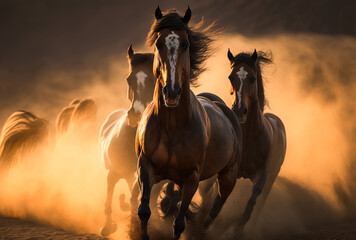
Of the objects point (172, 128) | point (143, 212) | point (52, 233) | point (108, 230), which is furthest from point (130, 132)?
point (143, 212)

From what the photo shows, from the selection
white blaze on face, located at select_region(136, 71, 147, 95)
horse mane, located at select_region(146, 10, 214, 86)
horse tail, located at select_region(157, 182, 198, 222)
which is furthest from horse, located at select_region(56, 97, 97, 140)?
horse mane, located at select_region(146, 10, 214, 86)

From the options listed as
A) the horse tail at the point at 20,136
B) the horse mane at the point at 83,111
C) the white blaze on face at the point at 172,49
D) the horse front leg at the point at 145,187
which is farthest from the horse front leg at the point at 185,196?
the horse tail at the point at 20,136

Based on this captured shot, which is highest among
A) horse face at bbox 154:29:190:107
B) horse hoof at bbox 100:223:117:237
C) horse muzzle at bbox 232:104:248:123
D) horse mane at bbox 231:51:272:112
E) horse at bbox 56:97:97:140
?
horse mane at bbox 231:51:272:112

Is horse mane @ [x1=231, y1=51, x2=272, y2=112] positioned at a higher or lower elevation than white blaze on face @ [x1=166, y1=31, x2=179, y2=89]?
higher

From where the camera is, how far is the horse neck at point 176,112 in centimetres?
334

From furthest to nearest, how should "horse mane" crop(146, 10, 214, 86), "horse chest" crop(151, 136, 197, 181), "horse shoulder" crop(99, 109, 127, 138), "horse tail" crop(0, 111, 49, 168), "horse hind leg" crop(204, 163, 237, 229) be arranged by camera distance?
1. "horse tail" crop(0, 111, 49, 168)
2. "horse shoulder" crop(99, 109, 127, 138)
3. "horse hind leg" crop(204, 163, 237, 229)
4. "horse mane" crop(146, 10, 214, 86)
5. "horse chest" crop(151, 136, 197, 181)

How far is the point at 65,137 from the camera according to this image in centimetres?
827

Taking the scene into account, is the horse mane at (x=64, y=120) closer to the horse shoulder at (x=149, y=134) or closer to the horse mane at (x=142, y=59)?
the horse mane at (x=142, y=59)

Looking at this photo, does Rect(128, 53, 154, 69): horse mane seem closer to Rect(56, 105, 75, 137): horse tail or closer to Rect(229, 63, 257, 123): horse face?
Rect(229, 63, 257, 123): horse face

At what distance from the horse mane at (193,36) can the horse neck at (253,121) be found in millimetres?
1715

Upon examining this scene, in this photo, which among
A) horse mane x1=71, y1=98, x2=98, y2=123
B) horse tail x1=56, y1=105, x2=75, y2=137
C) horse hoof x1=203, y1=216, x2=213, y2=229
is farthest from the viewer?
horse tail x1=56, y1=105, x2=75, y2=137

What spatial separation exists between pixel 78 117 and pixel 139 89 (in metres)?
3.34

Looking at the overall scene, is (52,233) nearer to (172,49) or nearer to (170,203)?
(170,203)

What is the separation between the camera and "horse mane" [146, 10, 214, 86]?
3.42 metres
